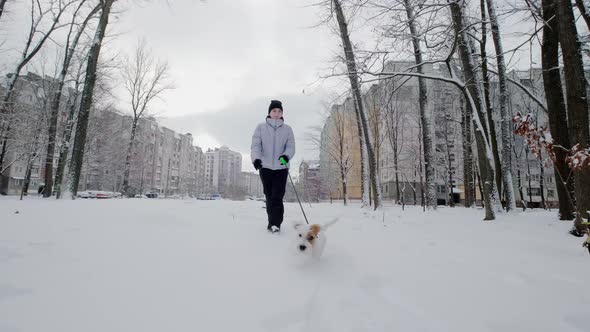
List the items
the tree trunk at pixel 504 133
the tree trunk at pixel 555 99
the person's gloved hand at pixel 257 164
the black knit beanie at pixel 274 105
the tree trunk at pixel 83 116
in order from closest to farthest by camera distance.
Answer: the person's gloved hand at pixel 257 164
the black knit beanie at pixel 274 105
the tree trunk at pixel 555 99
the tree trunk at pixel 504 133
the tree trunk at pixel 83 116

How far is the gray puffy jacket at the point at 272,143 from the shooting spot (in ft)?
15.5

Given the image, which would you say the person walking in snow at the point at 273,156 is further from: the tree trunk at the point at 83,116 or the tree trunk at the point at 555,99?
the tree trunk at the point at 83,116

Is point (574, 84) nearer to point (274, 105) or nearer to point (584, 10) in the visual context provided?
point (584, 10)

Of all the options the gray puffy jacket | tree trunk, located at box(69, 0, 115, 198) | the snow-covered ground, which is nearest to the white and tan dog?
the snow-covered ground

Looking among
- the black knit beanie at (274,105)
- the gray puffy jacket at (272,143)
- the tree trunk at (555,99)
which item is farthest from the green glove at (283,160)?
A: the tree trunk at (555,99)

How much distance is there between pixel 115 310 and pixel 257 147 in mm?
→ 3210

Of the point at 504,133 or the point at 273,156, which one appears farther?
the point at 504,133

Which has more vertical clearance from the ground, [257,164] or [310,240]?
[257,164]

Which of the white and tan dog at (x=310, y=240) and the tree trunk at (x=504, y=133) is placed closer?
the white and tan dog at (x=310, y=240)

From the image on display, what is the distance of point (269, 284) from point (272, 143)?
8.72 ft

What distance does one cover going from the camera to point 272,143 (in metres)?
4.76

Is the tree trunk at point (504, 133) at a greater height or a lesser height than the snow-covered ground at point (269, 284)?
greater

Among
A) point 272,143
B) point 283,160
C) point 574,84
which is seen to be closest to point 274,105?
point 272,143

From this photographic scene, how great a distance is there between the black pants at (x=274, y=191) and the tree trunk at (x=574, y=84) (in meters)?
4.46
